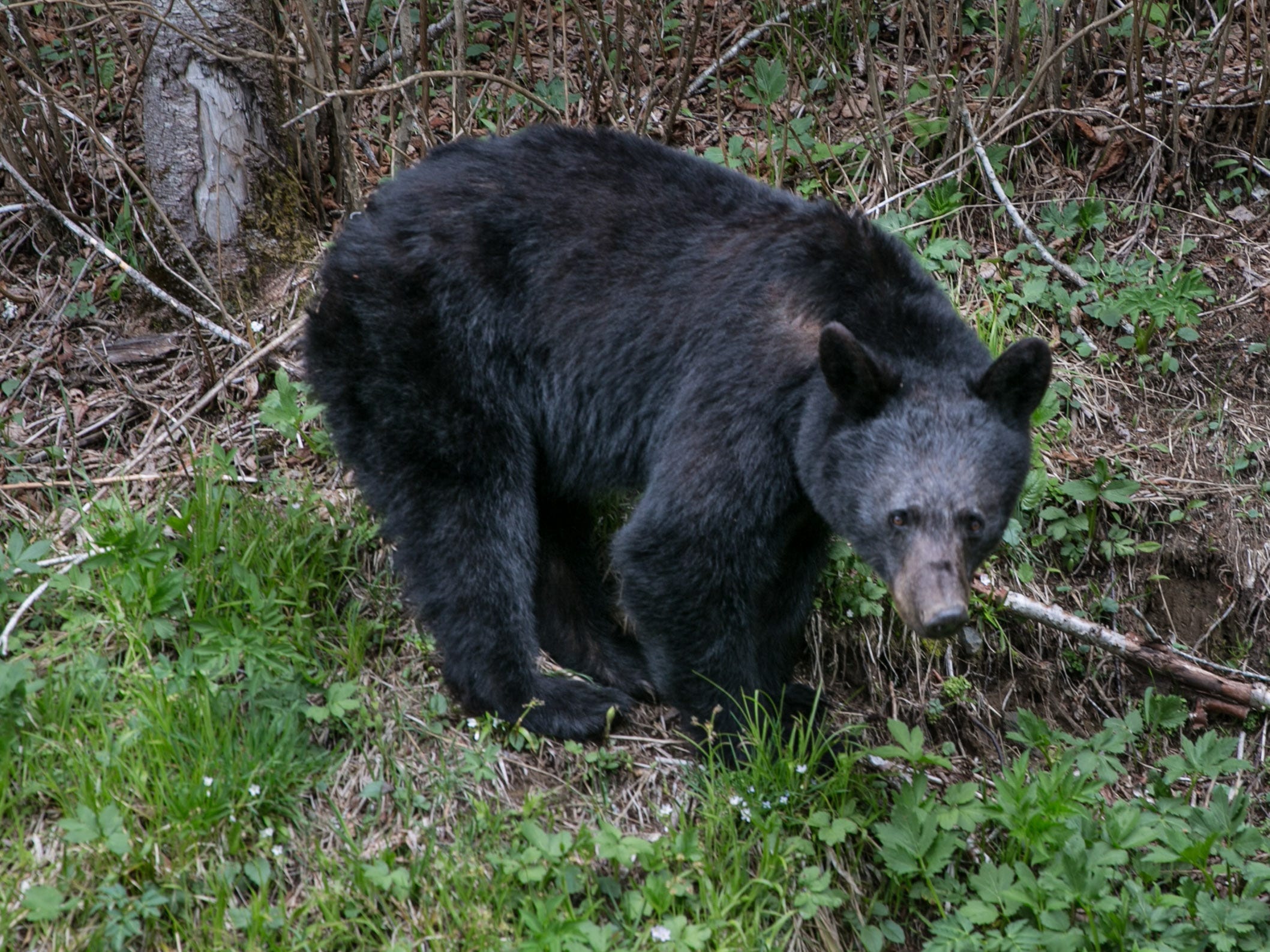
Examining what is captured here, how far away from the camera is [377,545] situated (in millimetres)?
4664

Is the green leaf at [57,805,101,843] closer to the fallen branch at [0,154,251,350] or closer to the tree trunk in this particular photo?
the fallen branch at [0,154,251,350]

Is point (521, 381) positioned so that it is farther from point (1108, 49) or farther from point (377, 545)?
point (1108, 49)

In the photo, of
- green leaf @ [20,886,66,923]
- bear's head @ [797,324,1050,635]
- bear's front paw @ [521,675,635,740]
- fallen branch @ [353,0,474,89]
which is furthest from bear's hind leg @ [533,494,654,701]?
fallen branch @ [353,0,474,89]

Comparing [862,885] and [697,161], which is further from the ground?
[697,161]

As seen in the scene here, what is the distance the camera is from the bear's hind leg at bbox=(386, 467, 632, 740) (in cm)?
421

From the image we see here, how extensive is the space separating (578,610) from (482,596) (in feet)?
2.07

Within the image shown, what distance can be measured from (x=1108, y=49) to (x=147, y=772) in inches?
223

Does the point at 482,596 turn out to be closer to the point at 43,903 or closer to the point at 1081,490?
the point at 43,903

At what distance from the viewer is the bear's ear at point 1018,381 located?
370cm

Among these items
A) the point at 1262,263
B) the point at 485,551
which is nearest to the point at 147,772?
the point at 485,551

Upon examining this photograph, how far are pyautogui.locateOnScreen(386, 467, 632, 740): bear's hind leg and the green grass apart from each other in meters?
0.11

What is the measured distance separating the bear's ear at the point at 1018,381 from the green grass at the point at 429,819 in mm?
1145

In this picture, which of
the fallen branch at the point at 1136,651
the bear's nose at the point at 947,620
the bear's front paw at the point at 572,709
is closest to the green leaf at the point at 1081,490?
the fallen branch at the point at 1136,651

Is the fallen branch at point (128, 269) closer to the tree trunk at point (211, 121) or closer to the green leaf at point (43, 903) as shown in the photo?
the tree trunk at point (211, 121)
